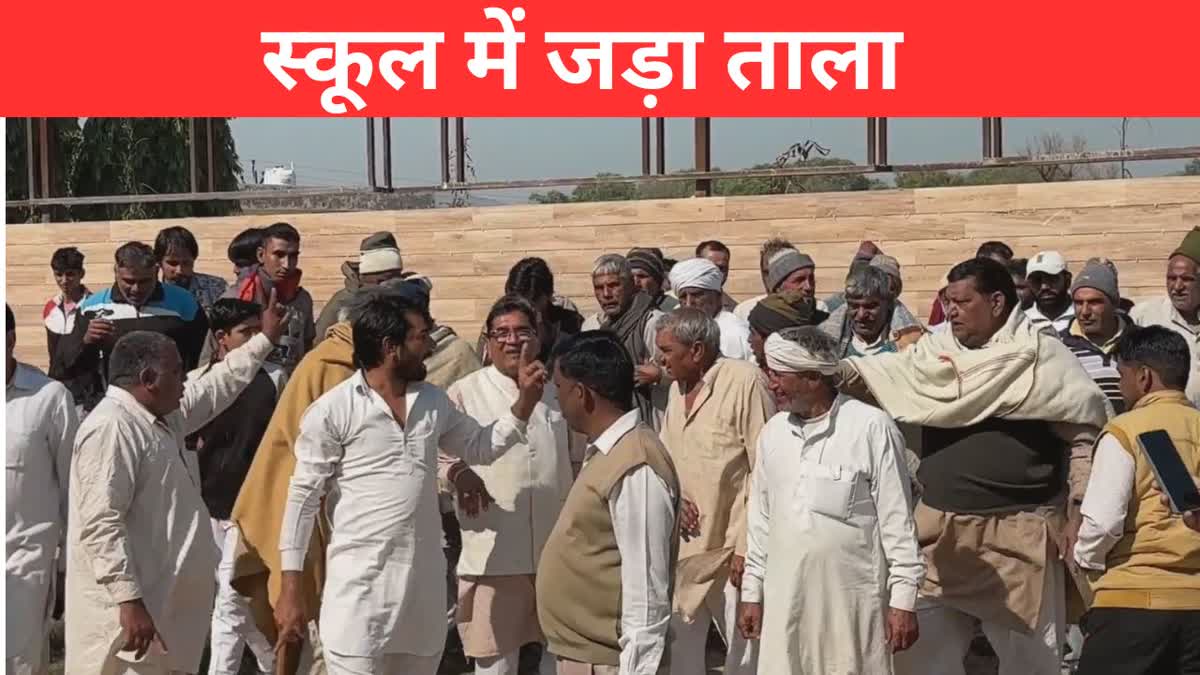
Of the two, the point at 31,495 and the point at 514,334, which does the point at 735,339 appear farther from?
the point at 31,495

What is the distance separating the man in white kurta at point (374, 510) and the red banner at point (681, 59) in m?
6.75

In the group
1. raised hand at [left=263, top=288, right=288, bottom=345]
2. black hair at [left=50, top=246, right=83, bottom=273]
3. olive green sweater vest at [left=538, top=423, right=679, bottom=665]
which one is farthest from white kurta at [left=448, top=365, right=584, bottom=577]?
black hair at [left=50, top=246, right=83, bottom=273]

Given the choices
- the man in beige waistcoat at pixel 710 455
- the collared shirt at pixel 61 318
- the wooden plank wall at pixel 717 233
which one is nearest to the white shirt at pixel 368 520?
the man in beige waistcoat at pixel 710 455

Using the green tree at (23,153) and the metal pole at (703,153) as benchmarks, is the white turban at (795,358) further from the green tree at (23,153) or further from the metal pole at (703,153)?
the green tree at (23,153)

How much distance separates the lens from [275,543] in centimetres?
634

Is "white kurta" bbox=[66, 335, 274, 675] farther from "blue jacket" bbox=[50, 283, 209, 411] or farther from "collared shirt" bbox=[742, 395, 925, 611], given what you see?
"blue jacket" bbox=[50, 283, 209, 411]

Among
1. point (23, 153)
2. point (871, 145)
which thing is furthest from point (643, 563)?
point (23, 153)

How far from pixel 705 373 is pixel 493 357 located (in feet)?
2.81

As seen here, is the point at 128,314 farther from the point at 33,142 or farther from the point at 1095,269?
the point at 33,142

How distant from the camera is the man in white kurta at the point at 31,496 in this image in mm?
6172

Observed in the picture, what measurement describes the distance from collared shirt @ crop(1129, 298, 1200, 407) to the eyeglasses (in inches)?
115

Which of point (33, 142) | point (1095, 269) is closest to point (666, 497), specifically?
point (1095, 269)

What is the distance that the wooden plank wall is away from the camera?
10.1 m

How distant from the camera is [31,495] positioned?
20.3 ft
